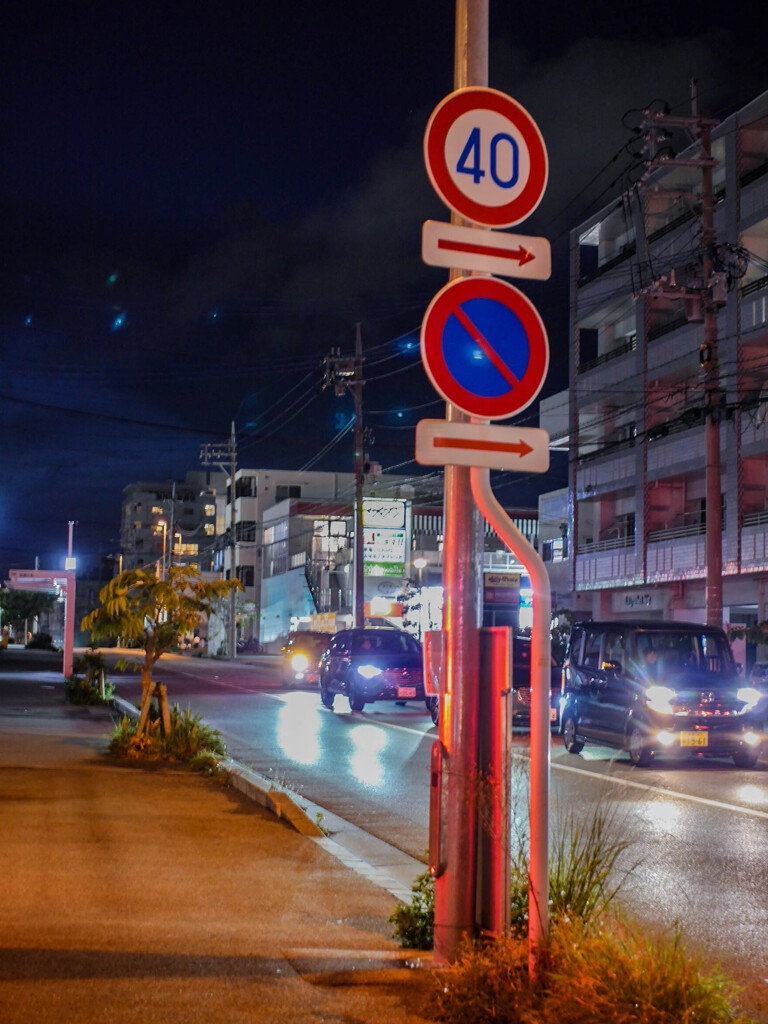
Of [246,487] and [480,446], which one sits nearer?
[480,446]

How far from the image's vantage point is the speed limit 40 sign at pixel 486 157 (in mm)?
5109

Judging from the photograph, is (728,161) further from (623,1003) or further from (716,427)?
(623,1003)

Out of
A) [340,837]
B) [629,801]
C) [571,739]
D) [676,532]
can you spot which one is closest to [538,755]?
[340,837]

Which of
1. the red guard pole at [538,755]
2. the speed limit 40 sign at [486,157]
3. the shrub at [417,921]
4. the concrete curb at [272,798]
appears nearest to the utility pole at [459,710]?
the speed limit 40 sign at [486,157]

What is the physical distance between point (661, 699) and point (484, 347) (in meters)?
11.5

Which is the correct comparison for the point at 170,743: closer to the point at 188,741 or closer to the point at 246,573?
the point at 188,741

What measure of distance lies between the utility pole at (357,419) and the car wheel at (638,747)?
2543 centimetres

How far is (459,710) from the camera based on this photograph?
5273 mm

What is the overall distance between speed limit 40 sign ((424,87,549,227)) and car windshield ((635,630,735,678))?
11.9 m

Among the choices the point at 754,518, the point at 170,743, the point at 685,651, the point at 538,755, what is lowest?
the point at 170,743

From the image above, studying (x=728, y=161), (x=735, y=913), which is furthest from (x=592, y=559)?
(x=735, y=913)

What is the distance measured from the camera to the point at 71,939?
19.7ft

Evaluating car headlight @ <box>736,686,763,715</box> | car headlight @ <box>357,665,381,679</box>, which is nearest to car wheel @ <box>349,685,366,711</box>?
car headlight @ <box>357,665,381,679</box>

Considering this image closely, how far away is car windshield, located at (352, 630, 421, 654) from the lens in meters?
26.5
